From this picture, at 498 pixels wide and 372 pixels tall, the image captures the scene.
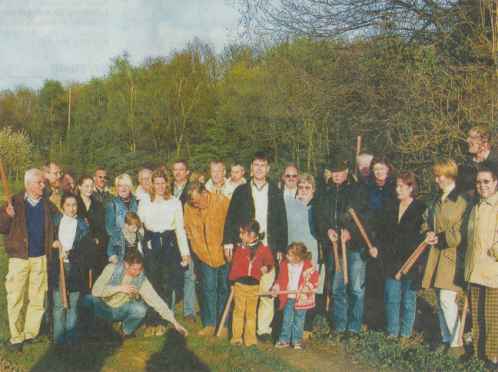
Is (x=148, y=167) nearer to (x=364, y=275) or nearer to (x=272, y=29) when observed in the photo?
(x=364, y=275)

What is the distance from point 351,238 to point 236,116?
18256 mm

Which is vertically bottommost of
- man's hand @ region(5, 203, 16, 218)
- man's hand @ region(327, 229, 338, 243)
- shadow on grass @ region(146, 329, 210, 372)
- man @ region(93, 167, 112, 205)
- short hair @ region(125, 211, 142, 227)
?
shadow on grass @ region(146, 329, 210, 372)

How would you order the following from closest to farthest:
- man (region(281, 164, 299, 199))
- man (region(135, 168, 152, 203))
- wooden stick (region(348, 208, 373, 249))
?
wooden stick (region(348, 208, 373, 249)) → man (region(281, 164, 299, 199)) → man (region(135, 168, 152, 203))

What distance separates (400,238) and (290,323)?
1.45 meters

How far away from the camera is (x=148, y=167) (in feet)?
25.0

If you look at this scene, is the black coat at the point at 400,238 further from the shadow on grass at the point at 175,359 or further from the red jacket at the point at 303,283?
the shadow on grass at the point at 175,359

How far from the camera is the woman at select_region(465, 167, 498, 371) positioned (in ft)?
16.2

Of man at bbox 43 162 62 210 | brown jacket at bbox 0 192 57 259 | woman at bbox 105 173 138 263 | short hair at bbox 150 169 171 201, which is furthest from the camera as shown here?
man at bbox 43 162 62 210

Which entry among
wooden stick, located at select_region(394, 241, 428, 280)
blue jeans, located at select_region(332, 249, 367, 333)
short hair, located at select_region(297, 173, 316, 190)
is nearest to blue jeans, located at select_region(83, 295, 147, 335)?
blue jeans, located at select_region(332, 249, 367, 333)

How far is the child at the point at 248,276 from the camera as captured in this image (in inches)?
229

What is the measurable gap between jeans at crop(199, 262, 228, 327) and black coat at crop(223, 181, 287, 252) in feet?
1.70

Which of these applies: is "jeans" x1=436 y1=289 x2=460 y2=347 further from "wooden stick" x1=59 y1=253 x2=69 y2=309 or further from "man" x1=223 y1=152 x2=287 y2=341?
"wooden stick" x1=59 y1=253 x2=69 y2=309

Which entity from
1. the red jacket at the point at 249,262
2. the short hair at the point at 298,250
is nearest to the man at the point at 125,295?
the red jacket at the point at 249,262

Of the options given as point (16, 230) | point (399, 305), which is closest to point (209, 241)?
point (16, 230)
